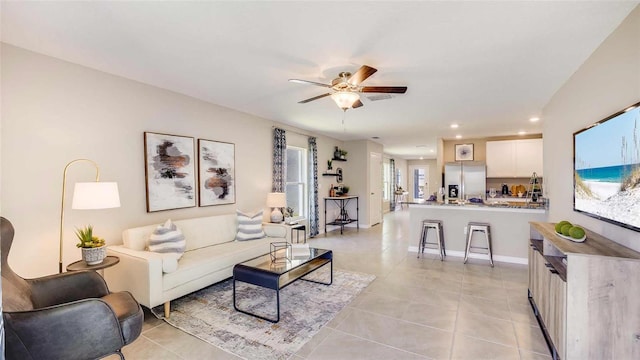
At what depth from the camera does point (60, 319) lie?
5.61ft

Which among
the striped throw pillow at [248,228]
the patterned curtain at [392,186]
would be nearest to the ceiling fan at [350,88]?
the striped throw pillow at [248,228]

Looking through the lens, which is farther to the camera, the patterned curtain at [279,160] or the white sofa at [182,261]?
the patterned curtain at [279,160]

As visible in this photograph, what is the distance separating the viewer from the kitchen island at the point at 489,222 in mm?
4586

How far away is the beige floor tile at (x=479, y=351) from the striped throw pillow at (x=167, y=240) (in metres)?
2.74

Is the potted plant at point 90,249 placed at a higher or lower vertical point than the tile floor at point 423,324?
higher

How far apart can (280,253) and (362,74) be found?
2281 mm

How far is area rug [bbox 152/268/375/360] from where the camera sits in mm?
2432

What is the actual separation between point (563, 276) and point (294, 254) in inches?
97.5

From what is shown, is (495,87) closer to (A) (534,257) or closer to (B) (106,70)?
(A) (534,257)

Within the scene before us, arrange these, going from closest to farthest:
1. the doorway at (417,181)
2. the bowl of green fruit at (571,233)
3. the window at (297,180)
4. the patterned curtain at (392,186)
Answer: the bowl of green fruit at (571,233), the window at (297,180), the patterned curtain at (392,186), the doorway at (417,181)

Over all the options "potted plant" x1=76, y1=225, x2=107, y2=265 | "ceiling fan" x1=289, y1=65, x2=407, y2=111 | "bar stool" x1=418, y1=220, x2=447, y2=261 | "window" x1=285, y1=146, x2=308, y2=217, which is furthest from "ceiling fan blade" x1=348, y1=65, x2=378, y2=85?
"window" x1=285, y1=146, x2=308, y2=217

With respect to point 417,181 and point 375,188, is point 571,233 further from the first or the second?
point 417,181

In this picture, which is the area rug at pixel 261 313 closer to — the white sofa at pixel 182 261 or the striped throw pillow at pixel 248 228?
the white sofa at pixel 182 261

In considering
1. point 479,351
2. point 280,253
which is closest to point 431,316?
point 479,351
